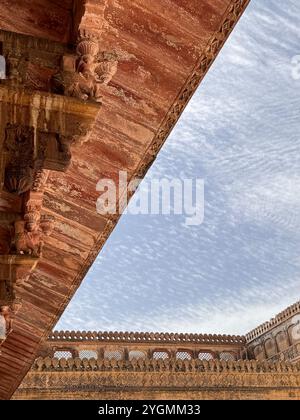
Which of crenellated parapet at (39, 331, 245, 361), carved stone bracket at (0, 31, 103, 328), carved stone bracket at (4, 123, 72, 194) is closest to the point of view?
carved stone bracket at (0, 31, 103, 328)

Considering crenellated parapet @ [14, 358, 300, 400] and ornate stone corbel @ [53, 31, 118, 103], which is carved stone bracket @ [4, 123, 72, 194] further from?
crenellated parapet @ [14, 358, 300, 400]

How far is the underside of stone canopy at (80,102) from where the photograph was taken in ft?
8.34

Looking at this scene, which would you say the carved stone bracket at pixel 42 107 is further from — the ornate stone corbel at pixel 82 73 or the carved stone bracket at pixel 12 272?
the carved stone bracket at pixel 12 272

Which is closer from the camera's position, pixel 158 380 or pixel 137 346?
pixel 158 380

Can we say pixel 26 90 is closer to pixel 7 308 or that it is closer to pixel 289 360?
pixel 7 308

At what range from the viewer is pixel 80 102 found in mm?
2492

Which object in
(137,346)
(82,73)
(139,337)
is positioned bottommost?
(82,73)

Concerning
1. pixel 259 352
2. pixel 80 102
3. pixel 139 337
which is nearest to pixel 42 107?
pixel 80 102

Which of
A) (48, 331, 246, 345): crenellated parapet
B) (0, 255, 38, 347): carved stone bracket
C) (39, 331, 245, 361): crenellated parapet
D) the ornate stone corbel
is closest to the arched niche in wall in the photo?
(39, 331, 245, 361): crenellated parapet

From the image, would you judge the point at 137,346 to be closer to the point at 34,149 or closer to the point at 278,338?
the point at 278,338

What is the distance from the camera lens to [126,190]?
450cm

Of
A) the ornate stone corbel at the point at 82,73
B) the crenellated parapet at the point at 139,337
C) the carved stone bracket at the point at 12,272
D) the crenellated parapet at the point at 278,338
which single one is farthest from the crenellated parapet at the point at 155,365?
the ornate stone corbel at the point at 82,73

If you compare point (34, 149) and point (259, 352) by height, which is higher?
point (259, 352)

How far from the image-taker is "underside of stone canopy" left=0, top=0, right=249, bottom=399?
8.34 ft
